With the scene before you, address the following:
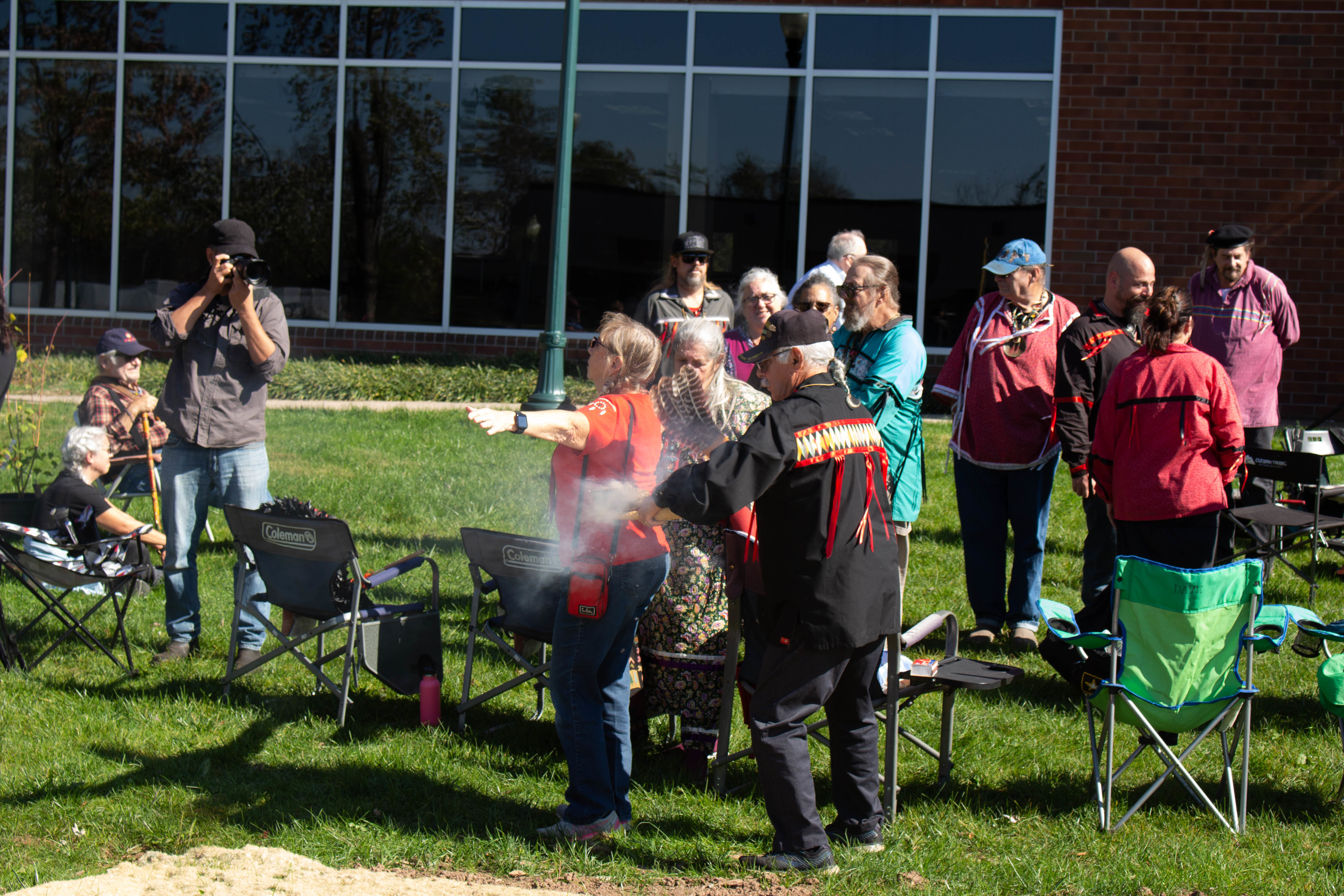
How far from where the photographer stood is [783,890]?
344 centimetres

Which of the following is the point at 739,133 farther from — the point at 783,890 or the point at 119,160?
the point at 783,890

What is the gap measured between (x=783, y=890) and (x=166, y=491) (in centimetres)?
348

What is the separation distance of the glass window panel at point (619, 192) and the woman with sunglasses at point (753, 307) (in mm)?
8423

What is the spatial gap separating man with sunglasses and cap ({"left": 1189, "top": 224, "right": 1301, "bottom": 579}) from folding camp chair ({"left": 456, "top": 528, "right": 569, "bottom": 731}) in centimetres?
432

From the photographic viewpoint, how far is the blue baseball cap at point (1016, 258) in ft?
18.6

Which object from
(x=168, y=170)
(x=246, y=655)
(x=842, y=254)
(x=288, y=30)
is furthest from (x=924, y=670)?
(x=168, y=170)

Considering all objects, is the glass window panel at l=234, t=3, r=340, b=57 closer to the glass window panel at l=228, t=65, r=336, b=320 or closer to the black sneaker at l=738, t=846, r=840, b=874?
the glass window panel at l=228, t=65, r=336, b=320

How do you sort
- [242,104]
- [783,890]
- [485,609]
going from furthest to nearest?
[242,104] < [485,609] < [783,890]

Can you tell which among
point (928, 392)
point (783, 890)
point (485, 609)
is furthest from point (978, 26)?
point (783, 890)

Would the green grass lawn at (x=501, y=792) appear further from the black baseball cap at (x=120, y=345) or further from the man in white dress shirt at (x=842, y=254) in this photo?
the black baseball cap at (x=120, y=345)

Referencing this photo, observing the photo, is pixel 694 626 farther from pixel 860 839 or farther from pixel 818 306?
pixel 818 306

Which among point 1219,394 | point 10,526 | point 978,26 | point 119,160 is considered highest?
point 978,26

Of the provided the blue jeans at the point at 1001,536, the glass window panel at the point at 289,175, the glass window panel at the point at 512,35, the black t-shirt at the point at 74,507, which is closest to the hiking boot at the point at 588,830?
the blue jeans at the point at 1001,536

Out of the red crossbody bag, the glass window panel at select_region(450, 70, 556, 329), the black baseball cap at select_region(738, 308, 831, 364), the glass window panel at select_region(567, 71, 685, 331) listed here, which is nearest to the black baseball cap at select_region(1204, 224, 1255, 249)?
the black baseball cap at select_region(738, 308, 831, 364)
